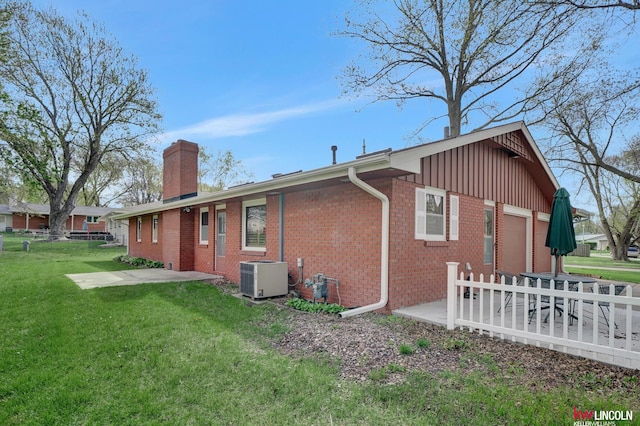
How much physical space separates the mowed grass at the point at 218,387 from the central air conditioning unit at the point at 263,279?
6.59 feet

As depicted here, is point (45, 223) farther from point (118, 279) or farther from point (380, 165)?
point (380, 165)

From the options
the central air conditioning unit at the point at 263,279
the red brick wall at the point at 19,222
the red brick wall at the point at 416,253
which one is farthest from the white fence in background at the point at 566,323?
the red brick wall at the point at 19,222

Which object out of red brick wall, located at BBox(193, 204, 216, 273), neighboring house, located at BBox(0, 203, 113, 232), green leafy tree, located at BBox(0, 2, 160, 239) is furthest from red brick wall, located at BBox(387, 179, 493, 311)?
neighboring house, located at BBox(0, 203, 113, 232)

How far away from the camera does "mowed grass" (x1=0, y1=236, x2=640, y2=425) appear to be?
9.50ft

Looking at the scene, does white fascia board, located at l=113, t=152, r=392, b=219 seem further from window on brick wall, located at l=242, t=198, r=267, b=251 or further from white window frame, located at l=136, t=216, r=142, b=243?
white window frame, located at l=136, t=216, r=142, b=243

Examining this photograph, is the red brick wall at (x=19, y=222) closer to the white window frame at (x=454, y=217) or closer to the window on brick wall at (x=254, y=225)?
the window on brick wall at (x=254, y=225)

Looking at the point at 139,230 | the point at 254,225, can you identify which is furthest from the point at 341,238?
the point at 139,230

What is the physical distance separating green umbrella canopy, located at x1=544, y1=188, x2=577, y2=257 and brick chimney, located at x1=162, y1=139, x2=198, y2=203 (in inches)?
484

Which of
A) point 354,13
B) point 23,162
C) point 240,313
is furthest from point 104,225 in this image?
point 240,313

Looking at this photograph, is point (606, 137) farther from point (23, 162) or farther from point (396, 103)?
point (23, 162)

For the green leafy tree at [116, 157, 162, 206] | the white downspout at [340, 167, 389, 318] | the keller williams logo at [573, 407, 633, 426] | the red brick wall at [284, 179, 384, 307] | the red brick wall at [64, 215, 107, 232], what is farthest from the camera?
the red brick wall at [64, 215, 107, 232]

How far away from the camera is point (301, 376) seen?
11.8 feet

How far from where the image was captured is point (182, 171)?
14.1 m

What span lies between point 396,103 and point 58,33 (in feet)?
69.7
